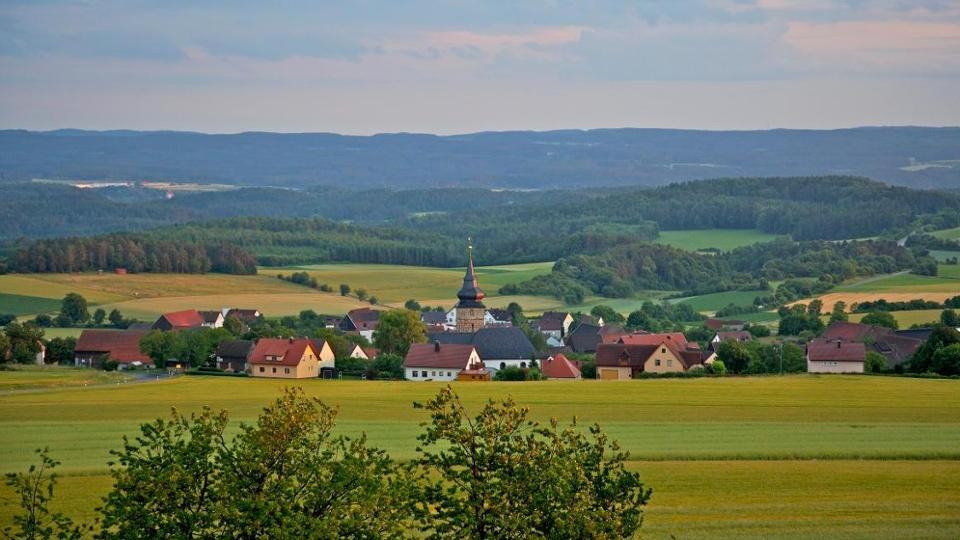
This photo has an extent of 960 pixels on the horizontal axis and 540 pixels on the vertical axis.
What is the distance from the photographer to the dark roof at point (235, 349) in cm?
8606

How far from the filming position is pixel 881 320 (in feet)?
307

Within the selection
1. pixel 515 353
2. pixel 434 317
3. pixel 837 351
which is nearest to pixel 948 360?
pixel 837 351

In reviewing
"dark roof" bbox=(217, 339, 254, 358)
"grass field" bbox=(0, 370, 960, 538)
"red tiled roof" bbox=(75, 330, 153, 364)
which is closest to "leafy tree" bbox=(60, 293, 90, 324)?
"red tiled roof" bbox=(75, 330, 153, 364)

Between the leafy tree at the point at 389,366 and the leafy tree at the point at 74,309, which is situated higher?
the leafy tree at the point at 389,366

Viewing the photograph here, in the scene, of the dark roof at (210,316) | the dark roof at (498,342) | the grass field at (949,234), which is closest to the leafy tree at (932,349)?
the dark roof at (498,342)

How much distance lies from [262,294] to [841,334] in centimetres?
5880

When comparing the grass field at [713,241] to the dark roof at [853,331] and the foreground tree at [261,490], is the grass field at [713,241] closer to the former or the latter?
the dark roof at [853,331]

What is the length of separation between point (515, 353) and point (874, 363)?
24.0 metres

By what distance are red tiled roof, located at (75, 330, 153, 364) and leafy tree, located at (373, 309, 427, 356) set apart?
1307cm

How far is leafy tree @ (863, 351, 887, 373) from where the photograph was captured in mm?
72188

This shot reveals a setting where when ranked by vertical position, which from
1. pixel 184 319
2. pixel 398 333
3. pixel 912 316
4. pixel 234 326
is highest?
pixel 912 316

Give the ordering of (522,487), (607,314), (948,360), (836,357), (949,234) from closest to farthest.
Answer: (522,487), (948,360), (836,357), (607,314), (949,234)

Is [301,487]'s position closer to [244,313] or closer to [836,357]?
[836,357]

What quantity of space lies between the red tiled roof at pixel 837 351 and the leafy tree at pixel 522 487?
170 feet
